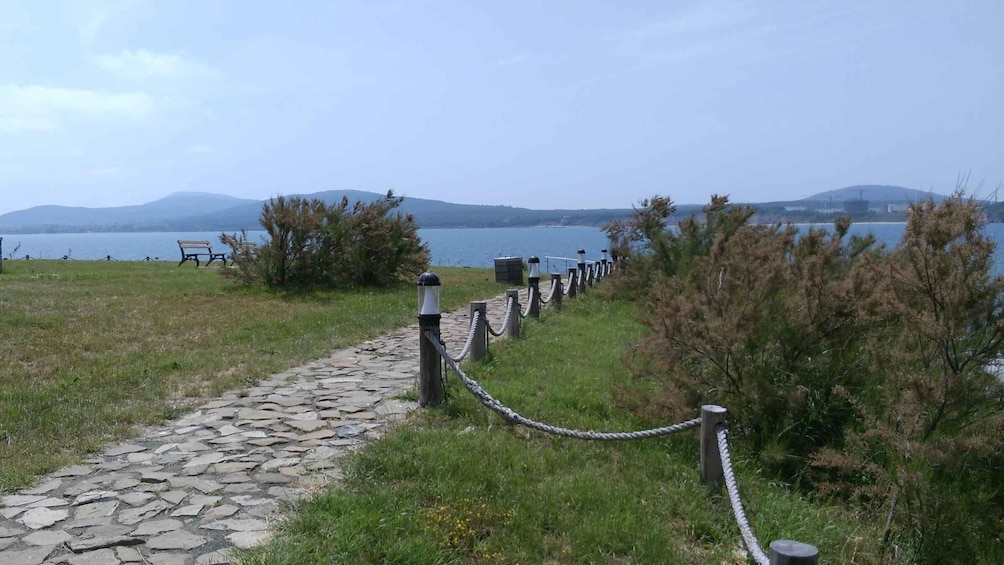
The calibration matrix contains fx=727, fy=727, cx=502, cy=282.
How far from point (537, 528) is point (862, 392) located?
115 inches

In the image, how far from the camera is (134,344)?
8789 millimetres

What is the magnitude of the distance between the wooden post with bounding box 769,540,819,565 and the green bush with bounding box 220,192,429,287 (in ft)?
44.3

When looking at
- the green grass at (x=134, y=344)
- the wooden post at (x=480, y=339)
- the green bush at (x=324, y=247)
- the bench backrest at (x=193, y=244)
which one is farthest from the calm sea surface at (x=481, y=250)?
the wooden post at (x=480, y=339)

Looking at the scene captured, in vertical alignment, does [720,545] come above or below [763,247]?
below

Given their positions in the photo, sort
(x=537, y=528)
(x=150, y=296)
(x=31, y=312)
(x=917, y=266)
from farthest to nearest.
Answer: (x=150, y=296)
(x=31, y=312)
(x=917, y=266)
(x=537, y=528)

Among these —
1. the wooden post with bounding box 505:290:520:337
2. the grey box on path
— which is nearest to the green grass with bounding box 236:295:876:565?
the wooden post with bounding box 505:290:520:337

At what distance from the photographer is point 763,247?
6.27m

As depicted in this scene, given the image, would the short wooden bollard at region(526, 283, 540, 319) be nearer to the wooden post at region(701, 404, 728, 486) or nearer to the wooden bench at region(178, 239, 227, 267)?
the wooden post at region(701, 404, 728, 486)

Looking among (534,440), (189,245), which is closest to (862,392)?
(534,440)

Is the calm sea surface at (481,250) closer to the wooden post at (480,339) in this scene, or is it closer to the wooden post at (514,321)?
the wooden post at (480,339)

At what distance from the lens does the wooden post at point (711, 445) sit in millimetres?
4395

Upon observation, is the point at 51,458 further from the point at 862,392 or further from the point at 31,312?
the point at 31,312

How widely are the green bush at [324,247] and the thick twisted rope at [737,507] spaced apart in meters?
12.1

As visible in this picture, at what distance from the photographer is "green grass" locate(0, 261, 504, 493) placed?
18.0ft
